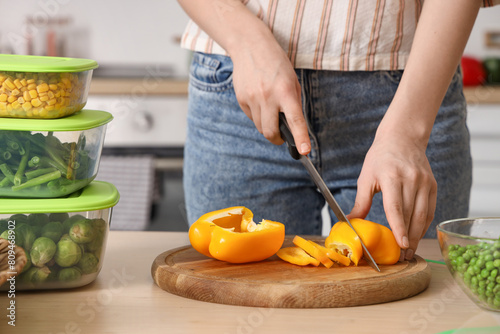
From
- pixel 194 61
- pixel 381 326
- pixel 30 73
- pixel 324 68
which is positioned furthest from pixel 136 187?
pixel 381 326

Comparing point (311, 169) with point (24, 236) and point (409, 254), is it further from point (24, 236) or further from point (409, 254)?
point (24, 236)

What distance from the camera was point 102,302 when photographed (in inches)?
27.3

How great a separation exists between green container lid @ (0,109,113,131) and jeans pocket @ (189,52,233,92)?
30 cm

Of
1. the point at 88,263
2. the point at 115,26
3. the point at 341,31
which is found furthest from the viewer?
the point at 115,26

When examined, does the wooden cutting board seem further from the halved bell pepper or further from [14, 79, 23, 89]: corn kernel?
[14, 79, 23, 89]: corn kernel

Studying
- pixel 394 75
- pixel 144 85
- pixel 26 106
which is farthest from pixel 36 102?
pixel 144 85

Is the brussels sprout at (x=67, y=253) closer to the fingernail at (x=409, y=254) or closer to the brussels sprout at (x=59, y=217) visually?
the brussels sprout at (x=59, y=217)

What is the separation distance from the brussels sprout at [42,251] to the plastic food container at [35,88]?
153 mm

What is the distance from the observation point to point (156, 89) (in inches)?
96.5

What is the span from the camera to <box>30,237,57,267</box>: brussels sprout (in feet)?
2.27

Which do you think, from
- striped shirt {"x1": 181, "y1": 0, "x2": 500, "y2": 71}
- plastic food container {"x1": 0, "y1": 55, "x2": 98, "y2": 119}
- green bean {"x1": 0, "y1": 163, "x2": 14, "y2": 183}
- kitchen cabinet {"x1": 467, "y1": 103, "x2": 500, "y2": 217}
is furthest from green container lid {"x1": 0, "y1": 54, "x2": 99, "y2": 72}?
kitchen cabinet {"x1": 467, "y1": 103, "x2": 500, "y2": 217}

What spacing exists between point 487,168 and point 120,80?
1538 mm

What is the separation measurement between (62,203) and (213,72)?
42 centimetres

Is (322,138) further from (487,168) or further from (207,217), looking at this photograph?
(487,168)
